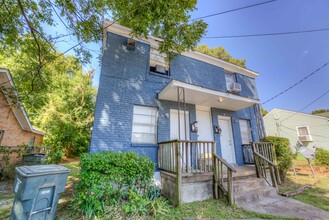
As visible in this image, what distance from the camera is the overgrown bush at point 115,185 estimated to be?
312 centimetres

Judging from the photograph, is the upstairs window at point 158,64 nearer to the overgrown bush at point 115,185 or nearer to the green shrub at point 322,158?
the overgrown bush at point 115,185

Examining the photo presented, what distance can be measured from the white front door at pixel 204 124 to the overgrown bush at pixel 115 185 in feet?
12.0

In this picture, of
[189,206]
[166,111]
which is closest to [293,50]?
[166,111]

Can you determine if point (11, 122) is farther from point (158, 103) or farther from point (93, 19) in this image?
point (158, 103)

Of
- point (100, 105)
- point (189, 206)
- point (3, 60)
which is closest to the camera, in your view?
point (189, 206)

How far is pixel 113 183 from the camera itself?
3391 mm

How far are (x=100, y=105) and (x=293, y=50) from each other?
16038mm

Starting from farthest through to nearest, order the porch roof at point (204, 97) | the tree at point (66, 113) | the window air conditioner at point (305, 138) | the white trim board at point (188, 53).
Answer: the window air conditioner at point (305, 138) → the tree at point (66, 113) → the white trim board at point (188, 53) → the porch roof at point (204, 97)

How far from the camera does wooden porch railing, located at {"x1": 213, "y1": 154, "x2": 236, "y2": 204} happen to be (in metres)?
3.99

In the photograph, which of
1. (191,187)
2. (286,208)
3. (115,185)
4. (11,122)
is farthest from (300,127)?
(11,122)

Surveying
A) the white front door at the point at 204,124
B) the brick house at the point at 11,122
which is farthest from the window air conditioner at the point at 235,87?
the brick house at the point at 11,122

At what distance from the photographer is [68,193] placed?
454cm

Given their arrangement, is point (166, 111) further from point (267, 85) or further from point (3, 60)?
point (3, 60)

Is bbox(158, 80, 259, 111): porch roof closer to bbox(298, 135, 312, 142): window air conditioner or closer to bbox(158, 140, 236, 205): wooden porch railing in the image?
bbox(158, 140, 236, 205): wooden porch railing
